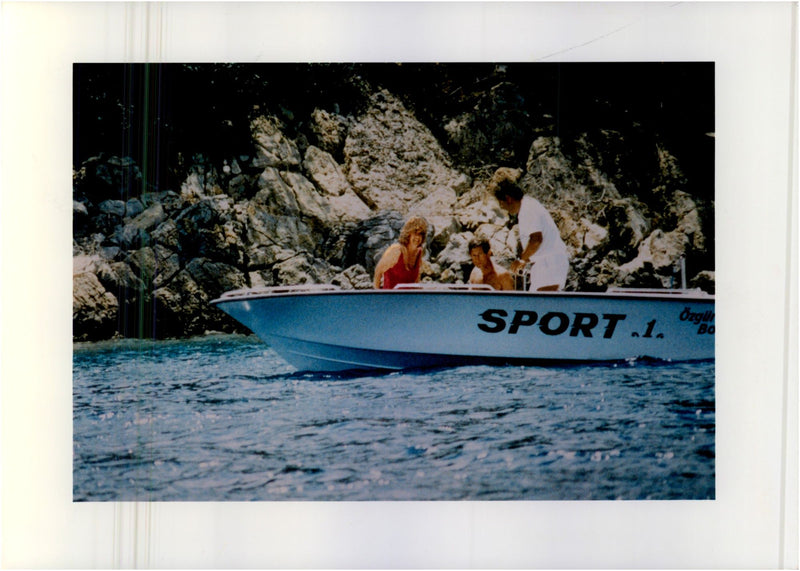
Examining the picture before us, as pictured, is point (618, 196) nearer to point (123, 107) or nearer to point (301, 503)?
point (301, 503)

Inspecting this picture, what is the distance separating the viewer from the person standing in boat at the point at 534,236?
3.49 metres

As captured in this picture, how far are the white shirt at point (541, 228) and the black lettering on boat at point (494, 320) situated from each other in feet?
0.93

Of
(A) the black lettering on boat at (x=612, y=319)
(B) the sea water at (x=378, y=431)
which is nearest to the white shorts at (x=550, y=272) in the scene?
(A) the black lettering on boat at (x=612, y=319)

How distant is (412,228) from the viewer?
→ 3.49 meters

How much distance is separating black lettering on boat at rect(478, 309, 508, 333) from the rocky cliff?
21 cm

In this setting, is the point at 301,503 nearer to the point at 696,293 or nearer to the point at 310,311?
the point at 310,311

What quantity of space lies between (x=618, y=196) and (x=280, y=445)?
6.14 ft

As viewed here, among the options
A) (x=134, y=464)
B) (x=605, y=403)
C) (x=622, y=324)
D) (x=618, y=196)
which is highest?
(x=618, y=196)

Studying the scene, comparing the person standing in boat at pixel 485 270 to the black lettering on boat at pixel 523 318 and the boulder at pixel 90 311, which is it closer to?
the black lettering on boat at pixel 523 318

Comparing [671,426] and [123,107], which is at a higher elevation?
[123,107]

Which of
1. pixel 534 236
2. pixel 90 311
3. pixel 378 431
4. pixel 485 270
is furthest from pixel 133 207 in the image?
pixel 534 236

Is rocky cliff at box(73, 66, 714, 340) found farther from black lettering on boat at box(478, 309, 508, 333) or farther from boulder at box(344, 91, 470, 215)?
black lettering on boat at box(478, 309, 508, 333)
